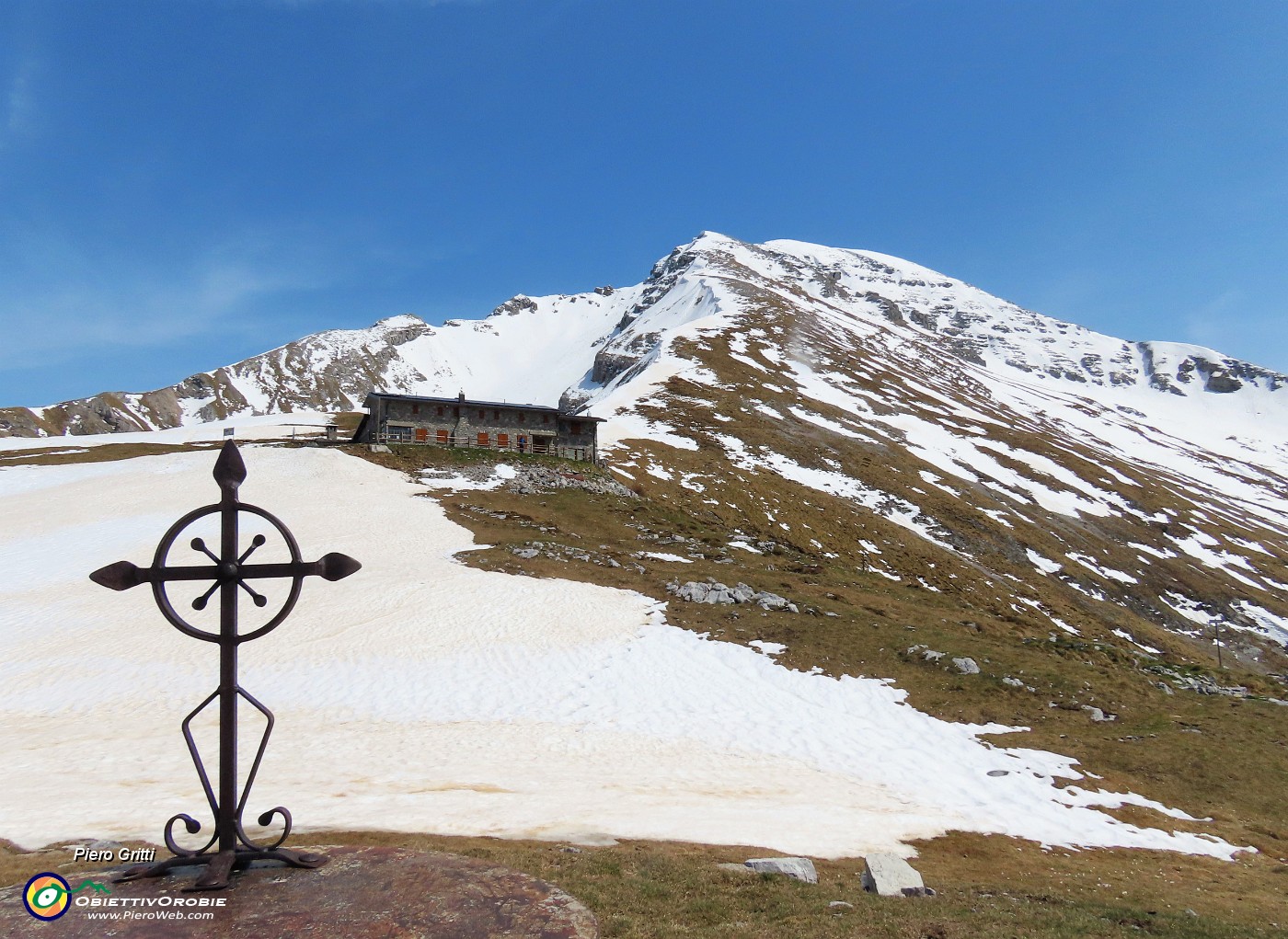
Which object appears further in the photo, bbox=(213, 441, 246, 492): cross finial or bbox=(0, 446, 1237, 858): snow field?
bbox=(0, 446, 1237, 858): snow field

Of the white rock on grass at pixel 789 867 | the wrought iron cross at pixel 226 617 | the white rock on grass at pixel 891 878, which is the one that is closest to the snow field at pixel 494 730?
the white rock on grass at pixel 789 867

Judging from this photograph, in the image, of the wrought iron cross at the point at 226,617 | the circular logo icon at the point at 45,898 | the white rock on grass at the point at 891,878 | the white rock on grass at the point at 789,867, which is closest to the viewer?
the circular logo icon at the point at 45,898

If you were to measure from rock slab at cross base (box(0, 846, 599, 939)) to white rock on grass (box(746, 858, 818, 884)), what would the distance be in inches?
223

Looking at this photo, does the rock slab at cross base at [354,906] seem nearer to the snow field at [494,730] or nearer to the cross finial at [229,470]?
the cross finial at [229,470]

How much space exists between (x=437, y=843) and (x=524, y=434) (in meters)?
55.9

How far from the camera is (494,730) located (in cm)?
2198

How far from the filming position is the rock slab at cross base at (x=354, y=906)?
6.55 meters

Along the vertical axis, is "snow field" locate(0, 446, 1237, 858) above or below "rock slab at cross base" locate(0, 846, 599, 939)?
below

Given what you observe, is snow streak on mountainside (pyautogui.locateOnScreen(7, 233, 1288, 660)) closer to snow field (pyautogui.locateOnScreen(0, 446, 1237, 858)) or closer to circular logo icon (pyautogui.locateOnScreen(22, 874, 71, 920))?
snow field (pyautogui.locateOnScreen(0, 446, 1237, 858))

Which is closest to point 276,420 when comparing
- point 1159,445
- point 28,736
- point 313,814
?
point 28,736

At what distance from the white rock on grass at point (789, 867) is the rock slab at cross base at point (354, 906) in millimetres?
5659

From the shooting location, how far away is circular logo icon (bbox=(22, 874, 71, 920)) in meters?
6.80

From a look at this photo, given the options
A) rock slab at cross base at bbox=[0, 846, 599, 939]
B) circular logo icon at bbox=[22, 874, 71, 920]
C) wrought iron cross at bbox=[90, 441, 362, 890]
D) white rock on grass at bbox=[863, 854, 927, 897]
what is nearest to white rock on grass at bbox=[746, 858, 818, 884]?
white rock on grass at bbox=[863, 854, 927, 897]

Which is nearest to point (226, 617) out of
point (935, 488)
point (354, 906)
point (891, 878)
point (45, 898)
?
point (45, 898)
